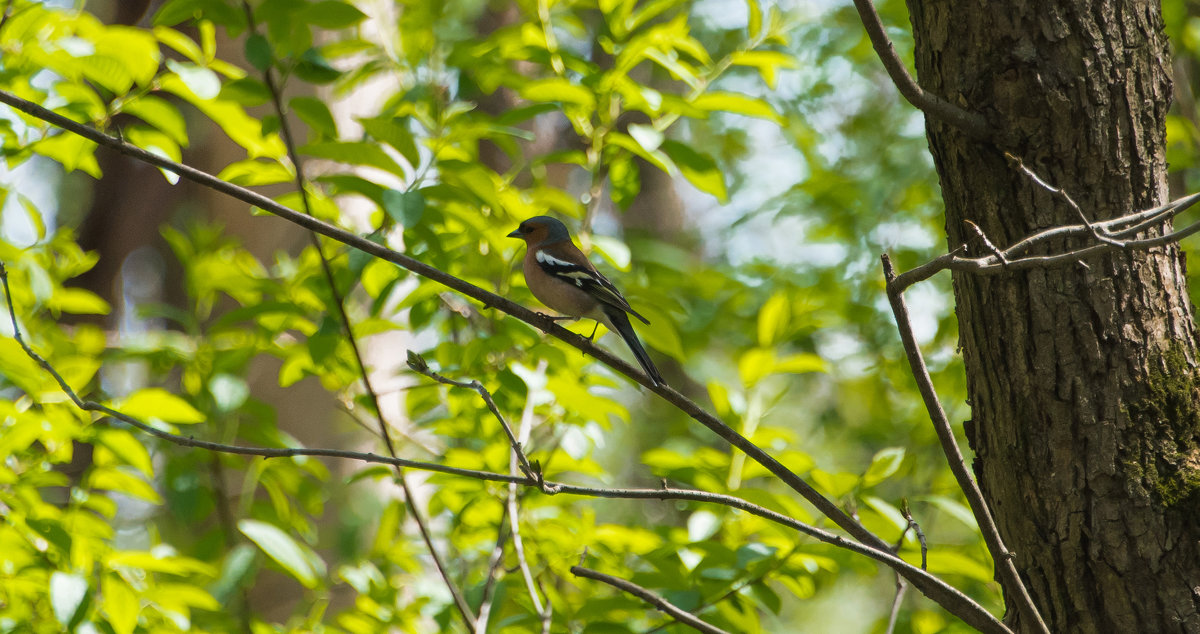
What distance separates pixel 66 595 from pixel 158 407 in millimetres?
652

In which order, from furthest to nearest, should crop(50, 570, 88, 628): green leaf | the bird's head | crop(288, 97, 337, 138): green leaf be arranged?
the bird's head
crop(288, 97, 337, 138): green leaf
crop(50, 570, 88, 628): green leaf

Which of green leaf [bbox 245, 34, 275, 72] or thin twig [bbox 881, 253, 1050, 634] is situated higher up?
green leaf [bbox 245, 34, 275, 72]

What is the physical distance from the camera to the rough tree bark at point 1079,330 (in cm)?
204

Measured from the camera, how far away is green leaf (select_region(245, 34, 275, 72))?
2.81 meters

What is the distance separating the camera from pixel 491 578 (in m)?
3.05

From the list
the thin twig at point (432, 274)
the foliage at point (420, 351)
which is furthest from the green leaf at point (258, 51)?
the thin twig at point (432, 274)

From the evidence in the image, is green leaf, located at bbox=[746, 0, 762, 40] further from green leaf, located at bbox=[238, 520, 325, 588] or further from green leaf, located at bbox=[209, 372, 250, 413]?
green leaf, located at bbox=[238, 520, 325, 588]

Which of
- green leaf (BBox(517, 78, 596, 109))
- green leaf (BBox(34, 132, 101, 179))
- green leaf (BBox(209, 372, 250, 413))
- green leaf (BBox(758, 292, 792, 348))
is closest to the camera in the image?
green leaf (BBox(34, 132, 101, 179))

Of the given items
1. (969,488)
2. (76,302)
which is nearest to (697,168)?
(969,488)

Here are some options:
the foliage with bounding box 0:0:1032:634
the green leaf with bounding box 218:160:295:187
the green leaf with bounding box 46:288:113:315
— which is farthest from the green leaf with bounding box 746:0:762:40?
the green leaf with bounding box 46:288:113:315

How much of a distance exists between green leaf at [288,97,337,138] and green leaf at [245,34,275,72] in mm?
215

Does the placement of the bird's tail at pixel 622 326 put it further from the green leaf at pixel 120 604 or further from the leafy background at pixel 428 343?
the green leaf at pixel 120 604

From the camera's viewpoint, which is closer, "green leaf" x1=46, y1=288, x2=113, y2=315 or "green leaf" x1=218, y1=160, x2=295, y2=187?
"green leaf" x1=218, y1=160, x2=295, y2=187

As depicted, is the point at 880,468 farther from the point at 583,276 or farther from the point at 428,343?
the point at 428,343
